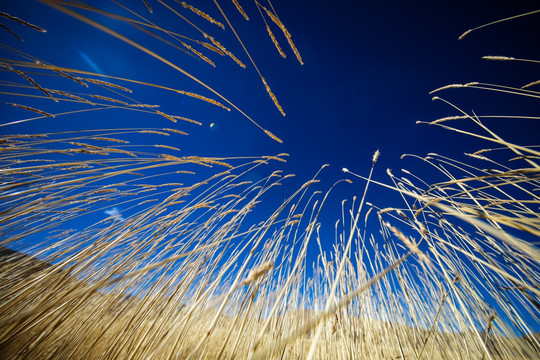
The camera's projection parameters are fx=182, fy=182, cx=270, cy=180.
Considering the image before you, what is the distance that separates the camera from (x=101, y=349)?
4.48ft

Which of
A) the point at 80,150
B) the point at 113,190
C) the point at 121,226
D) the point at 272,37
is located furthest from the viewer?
the point at 113,190

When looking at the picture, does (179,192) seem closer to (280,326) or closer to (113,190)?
(113,190)

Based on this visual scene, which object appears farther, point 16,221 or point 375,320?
point 375,320

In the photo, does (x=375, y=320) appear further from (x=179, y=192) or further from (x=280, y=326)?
(x=179, y=192)

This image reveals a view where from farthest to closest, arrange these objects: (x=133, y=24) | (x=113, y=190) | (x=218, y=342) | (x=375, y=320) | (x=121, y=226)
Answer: (x=218, y=342) → (x=375, y=320) → (x=113, y=190) → (x=121, y=226) → (x=133, y=24)

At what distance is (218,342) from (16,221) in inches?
88.6

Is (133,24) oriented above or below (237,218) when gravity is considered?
above

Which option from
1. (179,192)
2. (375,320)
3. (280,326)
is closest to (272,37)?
(179,192)

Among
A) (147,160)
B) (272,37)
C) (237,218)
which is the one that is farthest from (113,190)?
(272,37)

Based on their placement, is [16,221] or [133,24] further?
[16,221]

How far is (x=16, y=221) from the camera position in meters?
1.22

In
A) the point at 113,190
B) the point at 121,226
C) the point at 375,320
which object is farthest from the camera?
the point at 375,320

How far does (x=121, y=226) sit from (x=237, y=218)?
71 cm

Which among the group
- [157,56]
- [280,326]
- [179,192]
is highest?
[157,56]
